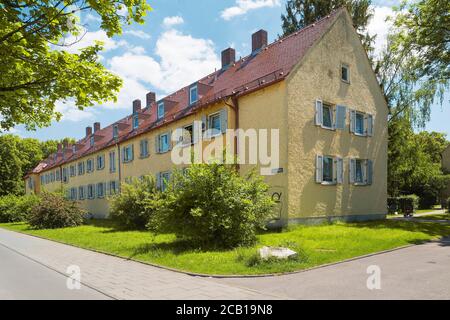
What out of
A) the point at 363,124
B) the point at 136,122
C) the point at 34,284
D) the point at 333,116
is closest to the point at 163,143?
the point at 136,122

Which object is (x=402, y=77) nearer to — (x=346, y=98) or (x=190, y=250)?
(x=346, y=98)

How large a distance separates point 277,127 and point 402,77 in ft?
44.4

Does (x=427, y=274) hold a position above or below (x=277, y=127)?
below

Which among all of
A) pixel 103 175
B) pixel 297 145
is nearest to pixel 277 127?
pixel 297 145

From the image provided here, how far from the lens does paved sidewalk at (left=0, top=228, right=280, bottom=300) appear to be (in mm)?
6648

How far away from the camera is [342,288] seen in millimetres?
6953

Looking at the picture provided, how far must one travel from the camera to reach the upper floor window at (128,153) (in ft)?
95.7

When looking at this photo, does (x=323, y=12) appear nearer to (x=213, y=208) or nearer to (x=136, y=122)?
(x=136, y=122)

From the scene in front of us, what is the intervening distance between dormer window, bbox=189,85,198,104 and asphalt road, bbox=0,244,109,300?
542 inches

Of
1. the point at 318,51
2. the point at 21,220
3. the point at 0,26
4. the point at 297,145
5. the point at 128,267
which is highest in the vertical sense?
the point at 318,51

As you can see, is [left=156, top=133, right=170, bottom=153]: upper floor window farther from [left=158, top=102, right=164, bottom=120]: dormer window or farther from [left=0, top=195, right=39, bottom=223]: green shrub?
[left=0, top=195, right=39, bottom=223]: green shrub

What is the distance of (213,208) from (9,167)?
61114 millimetres

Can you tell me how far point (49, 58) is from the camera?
8469mm

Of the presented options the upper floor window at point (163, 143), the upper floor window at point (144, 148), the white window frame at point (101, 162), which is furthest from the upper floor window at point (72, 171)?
the upper floor window at point (163, 143)
